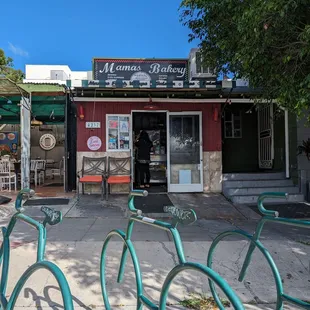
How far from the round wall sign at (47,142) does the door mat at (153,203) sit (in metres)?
8.85

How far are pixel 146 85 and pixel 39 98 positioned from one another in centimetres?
421

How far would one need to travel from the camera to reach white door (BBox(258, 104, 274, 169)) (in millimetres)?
10008

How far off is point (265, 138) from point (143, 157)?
438cm

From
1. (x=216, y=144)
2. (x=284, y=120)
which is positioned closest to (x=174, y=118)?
(x=216, y=144)

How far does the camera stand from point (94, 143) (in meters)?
8.91

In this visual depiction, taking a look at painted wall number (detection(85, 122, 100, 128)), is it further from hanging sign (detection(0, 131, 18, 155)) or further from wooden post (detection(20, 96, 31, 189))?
hanging sign (detection(0, 131, 18, 155))

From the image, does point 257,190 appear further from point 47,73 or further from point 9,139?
point 9,139

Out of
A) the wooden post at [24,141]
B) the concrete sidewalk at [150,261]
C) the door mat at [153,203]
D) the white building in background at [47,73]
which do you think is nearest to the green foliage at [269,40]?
the concrete sidewalk at [150,261]

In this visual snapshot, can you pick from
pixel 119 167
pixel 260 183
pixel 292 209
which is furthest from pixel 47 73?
pixel 292 209

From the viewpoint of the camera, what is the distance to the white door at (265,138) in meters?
10.0

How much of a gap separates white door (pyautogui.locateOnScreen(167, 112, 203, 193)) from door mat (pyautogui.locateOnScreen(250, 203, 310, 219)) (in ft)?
7.06

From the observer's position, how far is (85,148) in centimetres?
891

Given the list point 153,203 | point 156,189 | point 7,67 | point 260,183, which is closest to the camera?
point 153,203

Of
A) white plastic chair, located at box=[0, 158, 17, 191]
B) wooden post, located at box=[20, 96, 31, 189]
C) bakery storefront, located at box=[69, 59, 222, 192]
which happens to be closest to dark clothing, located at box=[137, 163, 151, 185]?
bakery storefront, located at box=[69, 59, 222, 192]
